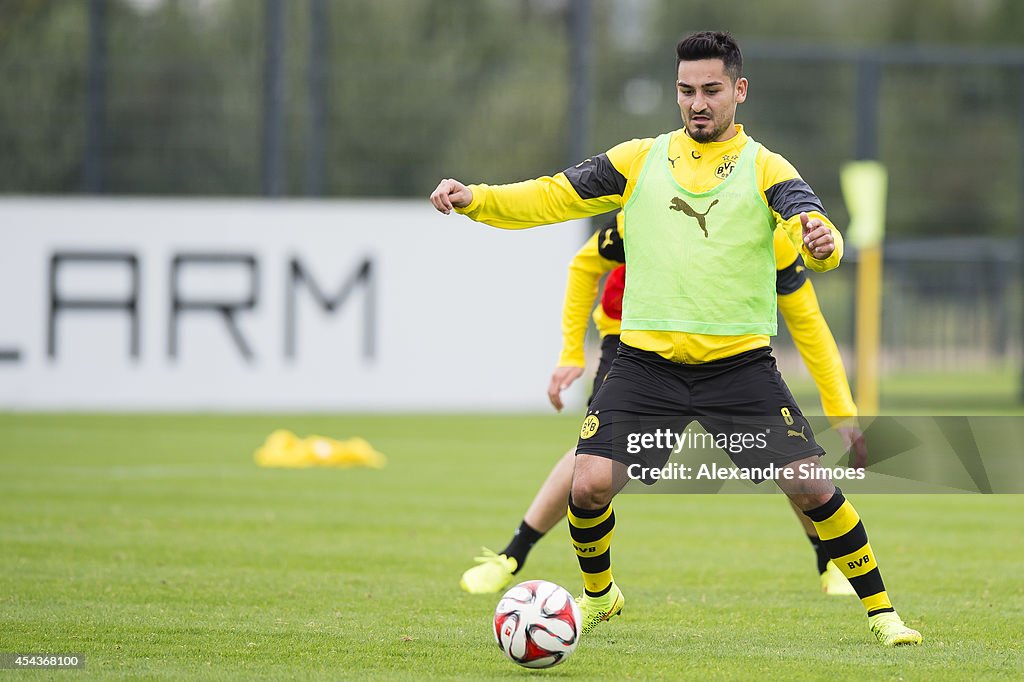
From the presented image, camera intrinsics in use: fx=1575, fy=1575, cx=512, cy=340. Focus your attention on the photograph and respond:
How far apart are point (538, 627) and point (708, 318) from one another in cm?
131

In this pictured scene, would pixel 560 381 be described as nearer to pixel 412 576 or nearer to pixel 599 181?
pixel 599 181

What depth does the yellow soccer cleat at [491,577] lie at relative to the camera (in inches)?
297

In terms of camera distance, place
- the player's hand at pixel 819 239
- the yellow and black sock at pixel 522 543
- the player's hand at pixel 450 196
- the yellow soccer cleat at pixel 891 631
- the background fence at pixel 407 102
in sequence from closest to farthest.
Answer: the player's hand at pixel 819 239 → the player's hand at pixel 450 196 → the yellow soccer cleat at pixel 891 631 → the yellow and black sock at pixel 522 543 → the background fence at pixel 407 102

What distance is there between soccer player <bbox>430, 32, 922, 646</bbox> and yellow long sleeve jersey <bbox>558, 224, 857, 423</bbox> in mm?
892

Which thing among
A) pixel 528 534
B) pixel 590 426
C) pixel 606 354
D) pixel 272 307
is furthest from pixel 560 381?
pixel 272 307

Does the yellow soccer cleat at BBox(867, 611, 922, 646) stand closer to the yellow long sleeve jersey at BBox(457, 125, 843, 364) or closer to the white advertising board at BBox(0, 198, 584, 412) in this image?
the yellow long sleeve jersey at BBox(457, 125, 843, 364)

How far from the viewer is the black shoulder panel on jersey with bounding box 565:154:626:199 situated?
6141mm

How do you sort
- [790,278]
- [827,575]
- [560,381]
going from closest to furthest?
[790,278] < [560,381] < [827,575]

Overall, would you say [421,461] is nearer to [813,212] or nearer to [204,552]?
[204,552]

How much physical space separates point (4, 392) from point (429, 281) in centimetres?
588

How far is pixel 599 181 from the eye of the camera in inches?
242

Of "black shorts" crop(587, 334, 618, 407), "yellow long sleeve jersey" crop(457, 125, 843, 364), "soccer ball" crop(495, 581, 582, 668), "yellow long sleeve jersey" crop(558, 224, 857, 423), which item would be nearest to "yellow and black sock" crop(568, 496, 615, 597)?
"soccer ball" crop(495, 581, 582, 668)

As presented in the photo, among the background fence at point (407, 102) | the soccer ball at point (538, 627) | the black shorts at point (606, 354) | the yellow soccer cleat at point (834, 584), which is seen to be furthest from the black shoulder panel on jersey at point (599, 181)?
the background fence at point (407, 102)

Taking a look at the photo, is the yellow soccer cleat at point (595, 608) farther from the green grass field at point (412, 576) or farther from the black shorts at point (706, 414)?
the black shorts at point (706, 414)
